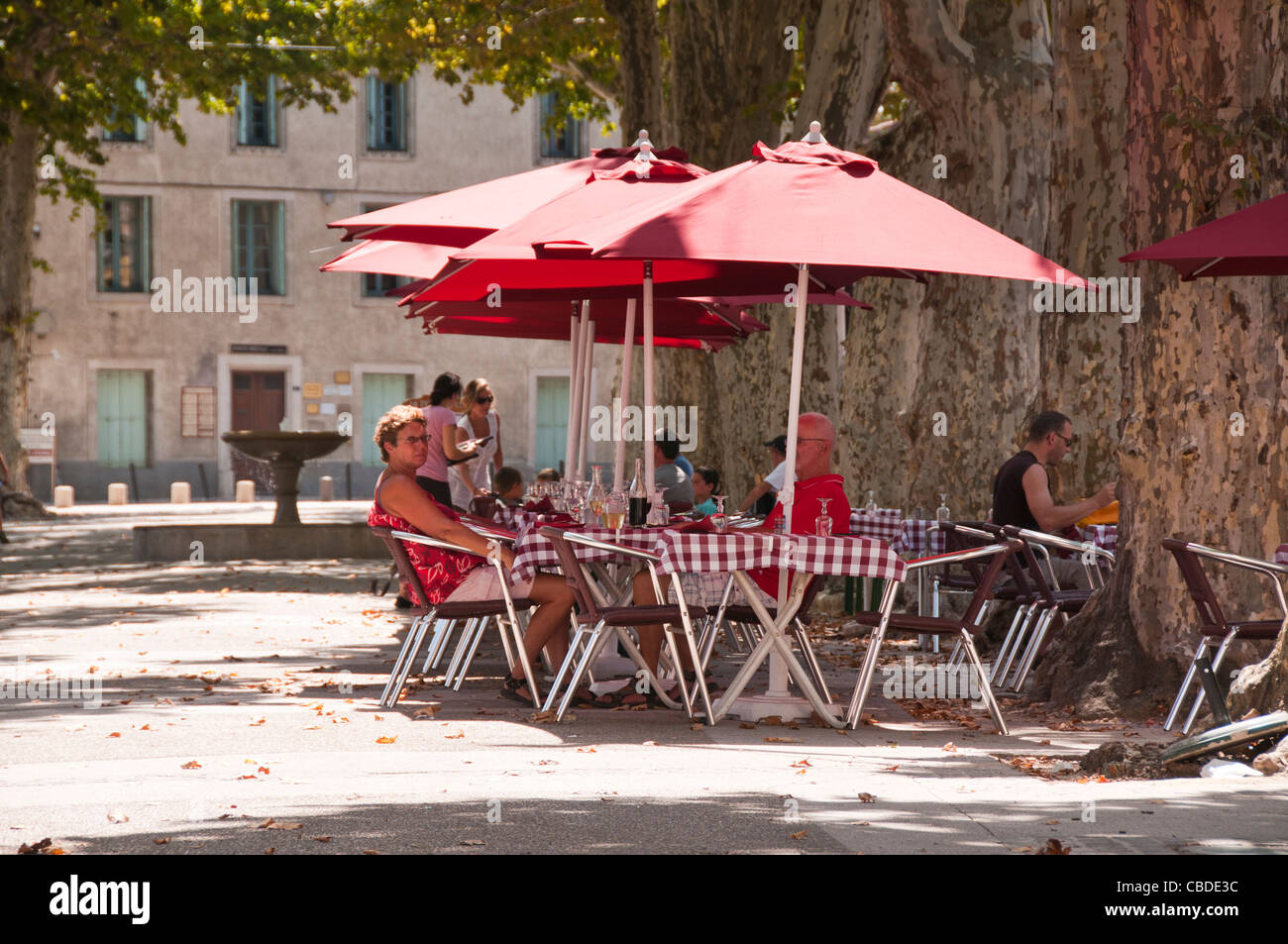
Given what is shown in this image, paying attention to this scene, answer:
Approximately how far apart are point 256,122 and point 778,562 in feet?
120

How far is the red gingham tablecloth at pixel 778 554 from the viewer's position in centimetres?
818

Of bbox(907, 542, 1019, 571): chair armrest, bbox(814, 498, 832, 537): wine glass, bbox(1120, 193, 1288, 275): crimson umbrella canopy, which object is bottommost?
bbox(907, 542, 1019, 571): chair armrest

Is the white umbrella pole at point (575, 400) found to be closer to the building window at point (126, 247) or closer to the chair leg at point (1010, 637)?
the chair leg at point (1010, 637)

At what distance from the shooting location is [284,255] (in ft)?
140

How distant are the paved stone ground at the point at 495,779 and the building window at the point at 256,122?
32.4 m

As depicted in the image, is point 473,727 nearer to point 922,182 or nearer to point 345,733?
point 345,733

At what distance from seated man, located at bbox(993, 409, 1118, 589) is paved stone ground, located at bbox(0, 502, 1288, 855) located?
1366 mm

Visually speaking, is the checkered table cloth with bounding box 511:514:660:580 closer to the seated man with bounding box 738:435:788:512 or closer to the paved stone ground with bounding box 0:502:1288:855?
the paved stone ground with bounding box 0:502:1288:855

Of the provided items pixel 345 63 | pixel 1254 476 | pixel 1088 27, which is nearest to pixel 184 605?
pixel 1088 27

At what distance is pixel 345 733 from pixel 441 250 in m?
5.95

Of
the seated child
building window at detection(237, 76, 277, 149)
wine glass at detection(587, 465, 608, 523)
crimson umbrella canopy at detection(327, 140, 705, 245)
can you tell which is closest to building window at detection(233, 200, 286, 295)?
building window at detection(237, 76, 277, 149)

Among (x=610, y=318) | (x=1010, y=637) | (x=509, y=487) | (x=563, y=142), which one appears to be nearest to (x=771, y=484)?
(x=610, y=318)

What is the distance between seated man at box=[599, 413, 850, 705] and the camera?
8.88m

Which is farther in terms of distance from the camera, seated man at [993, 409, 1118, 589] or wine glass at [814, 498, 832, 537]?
seated man at [993, 409, 1118, 589]
